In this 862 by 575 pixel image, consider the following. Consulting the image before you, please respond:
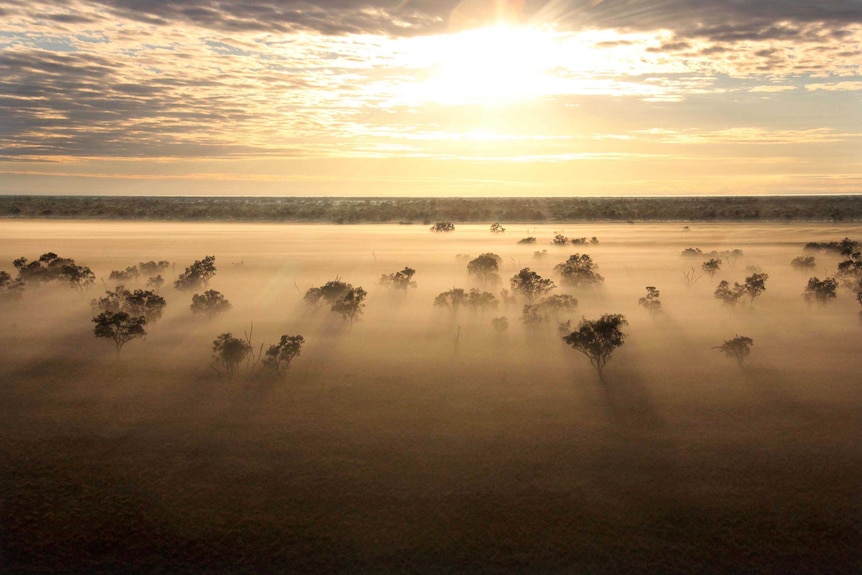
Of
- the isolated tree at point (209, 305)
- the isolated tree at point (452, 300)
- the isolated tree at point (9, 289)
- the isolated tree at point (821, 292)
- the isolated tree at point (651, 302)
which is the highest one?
the isolated tree at point (821, 292)

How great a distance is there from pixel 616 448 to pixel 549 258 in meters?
25.0

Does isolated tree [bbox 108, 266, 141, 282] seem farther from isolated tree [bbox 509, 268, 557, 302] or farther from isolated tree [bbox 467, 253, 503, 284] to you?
isolated tree [bbox 509, 268, 557, 302]

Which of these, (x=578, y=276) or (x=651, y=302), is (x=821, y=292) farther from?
(x=578, y=276)

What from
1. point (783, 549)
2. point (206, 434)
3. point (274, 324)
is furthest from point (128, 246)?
point (783, 549)

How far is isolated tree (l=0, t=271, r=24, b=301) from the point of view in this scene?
21.6 metres

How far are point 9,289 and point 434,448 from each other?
20447mm

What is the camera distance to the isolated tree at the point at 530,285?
867 inches

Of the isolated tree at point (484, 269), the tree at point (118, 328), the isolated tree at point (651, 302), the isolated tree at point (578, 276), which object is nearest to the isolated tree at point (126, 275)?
the tree at point (118, 328)

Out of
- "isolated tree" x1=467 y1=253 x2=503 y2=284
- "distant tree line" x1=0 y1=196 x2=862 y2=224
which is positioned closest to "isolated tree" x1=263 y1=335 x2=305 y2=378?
"isolated tree" x1=467 y1=253 x2=503 y2=284

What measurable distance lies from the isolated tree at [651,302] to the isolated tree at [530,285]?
341 cm

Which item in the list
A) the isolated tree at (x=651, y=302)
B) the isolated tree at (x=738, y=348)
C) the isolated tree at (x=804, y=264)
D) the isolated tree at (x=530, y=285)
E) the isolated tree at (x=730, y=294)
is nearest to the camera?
the isolated tree at (x=738, y=348)

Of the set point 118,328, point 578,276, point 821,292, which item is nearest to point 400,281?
point 578,276

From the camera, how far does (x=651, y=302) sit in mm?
20359

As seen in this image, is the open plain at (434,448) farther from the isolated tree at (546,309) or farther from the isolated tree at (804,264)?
the isolated tree at (804,264)
